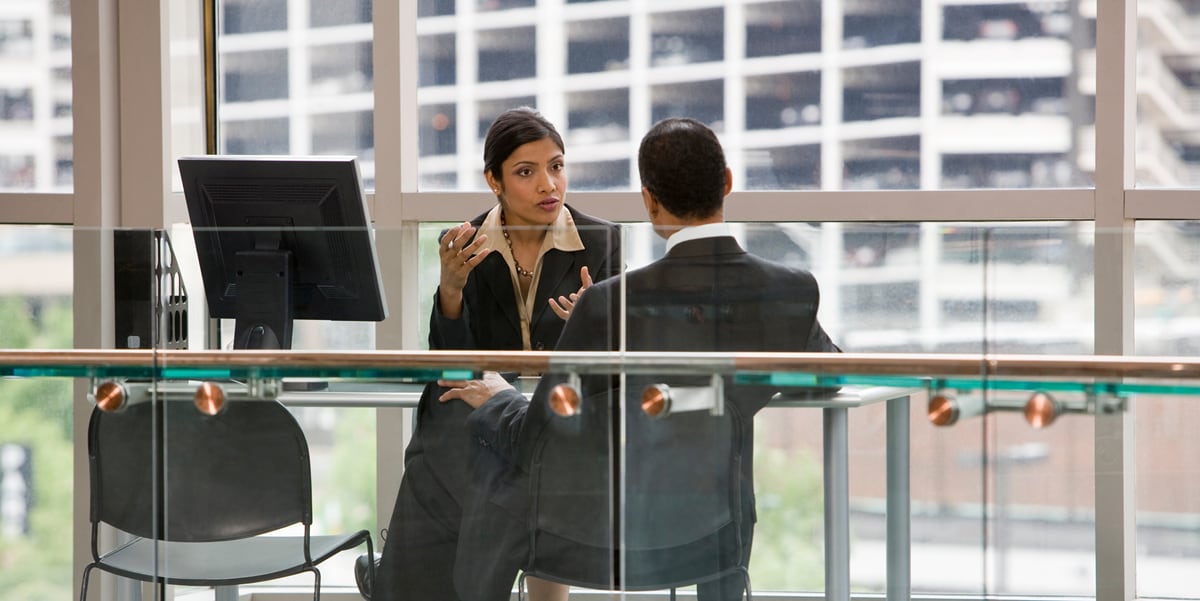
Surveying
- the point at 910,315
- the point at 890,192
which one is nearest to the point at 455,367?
the point at 910,315

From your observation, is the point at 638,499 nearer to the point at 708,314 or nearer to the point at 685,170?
the point at 708,314

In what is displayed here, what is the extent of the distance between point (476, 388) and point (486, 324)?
117mm

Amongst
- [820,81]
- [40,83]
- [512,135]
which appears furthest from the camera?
[40,83]

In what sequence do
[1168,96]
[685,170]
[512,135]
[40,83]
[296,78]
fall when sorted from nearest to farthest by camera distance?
[685,170], [512,135], [1168,96], [40,83], [296,78]

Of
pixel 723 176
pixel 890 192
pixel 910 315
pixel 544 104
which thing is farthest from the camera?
pixel 544 104

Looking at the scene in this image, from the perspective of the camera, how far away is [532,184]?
2.94 m

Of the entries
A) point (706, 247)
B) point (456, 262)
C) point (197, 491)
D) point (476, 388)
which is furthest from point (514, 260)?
point (197, 491)

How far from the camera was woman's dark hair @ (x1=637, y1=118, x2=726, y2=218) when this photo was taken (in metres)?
2.22

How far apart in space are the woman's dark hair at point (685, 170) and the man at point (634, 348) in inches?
4.7

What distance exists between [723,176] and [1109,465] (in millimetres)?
881

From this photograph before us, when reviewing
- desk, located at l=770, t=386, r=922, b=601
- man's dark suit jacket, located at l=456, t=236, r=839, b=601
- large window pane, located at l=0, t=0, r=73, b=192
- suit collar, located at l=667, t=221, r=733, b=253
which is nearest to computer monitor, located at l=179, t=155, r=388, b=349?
man's dark suit jacket, located at l=456, t=236, r=839, b=601

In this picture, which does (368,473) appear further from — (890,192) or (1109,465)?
(890,192)

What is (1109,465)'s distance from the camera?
2031 mm

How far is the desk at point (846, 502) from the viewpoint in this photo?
204cm
